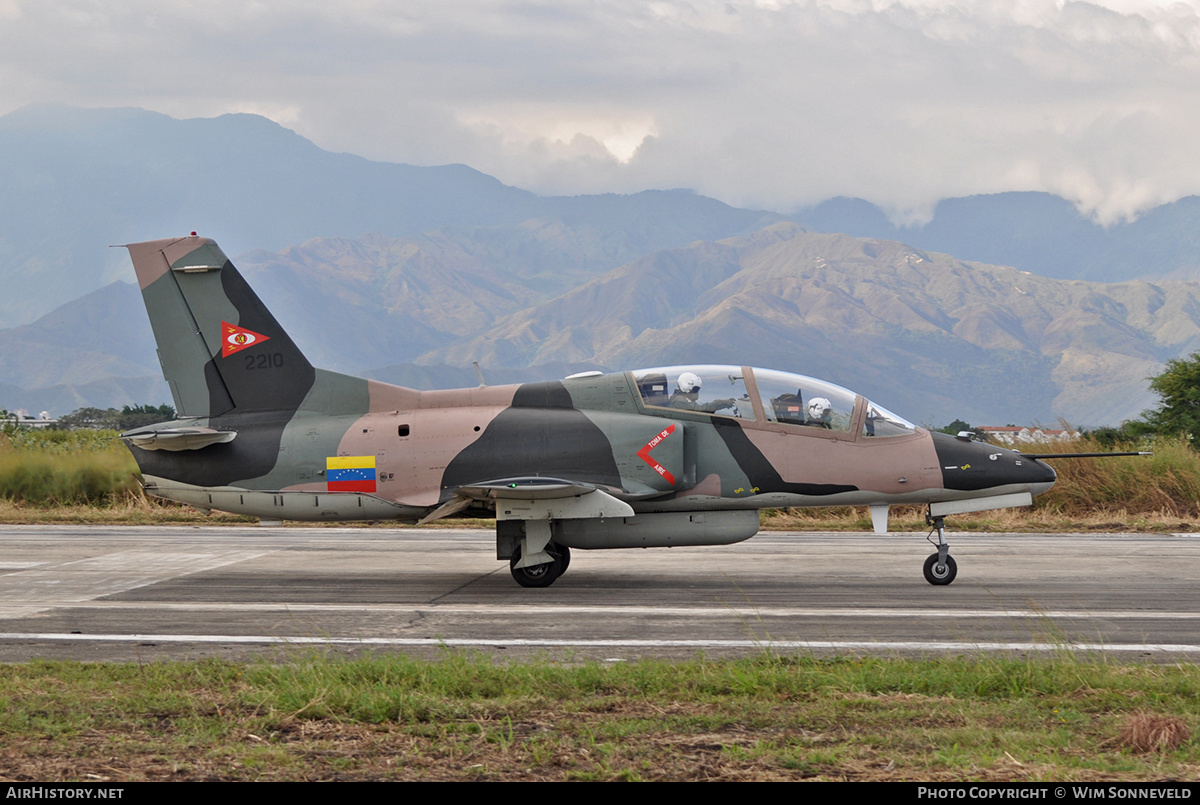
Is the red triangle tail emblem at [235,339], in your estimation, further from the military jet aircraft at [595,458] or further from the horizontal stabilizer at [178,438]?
the horizontal stabilizer at [178,438]

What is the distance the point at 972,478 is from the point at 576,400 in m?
5.07

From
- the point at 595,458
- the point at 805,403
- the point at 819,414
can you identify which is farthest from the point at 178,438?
the point at 819,414

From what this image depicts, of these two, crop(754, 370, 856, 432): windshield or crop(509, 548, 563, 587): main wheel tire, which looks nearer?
crop(509, 548, 563, 587): main wheel tire

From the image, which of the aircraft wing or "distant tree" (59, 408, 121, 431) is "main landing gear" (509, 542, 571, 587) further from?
"distant tree" (59, 408, 121, 431)

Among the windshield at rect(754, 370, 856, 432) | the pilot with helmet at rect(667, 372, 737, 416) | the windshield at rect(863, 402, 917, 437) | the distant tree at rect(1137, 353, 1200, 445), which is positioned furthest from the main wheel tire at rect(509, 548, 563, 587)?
the distant tree at rect(1137, 353, 1200, 445)

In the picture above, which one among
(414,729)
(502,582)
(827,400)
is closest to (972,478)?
(827,400)

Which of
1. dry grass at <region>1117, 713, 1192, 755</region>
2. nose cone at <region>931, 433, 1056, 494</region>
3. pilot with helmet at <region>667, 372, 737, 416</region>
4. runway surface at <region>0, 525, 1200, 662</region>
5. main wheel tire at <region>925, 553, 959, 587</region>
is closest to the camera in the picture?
dry grass at <region>1117, 713, 1192, 755</region>

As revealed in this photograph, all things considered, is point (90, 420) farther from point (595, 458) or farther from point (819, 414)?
point (819, 414)

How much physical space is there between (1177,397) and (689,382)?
31.7 metres

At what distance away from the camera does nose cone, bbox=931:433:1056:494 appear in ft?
43.8

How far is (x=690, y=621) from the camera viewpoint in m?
11.1

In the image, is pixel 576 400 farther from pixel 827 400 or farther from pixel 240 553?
pixel 240 553

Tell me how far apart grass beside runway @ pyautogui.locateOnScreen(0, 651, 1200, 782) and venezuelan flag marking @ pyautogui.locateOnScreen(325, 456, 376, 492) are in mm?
4844

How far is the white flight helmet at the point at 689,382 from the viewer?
1367 centimetres
